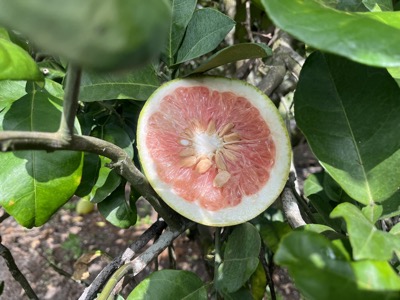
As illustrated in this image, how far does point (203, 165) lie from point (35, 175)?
11.7 inches

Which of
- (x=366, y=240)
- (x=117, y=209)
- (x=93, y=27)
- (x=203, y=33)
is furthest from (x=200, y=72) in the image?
(x=93, y=27)

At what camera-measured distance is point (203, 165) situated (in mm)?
824

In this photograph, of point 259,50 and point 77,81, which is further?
point 259,50

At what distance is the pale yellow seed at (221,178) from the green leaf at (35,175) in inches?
10.0

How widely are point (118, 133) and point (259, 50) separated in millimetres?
324

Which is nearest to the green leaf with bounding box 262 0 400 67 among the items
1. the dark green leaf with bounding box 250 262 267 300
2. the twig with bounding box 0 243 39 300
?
the dark green leaf with bounding box 250 262 267 300

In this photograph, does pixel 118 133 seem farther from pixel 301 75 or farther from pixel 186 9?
pixel 301 75

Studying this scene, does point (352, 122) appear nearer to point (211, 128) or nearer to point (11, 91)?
point (211, 128)

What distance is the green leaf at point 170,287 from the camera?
0.67 meters

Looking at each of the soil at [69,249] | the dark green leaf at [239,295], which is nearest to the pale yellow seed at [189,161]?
the dark green leaf at [239,295]

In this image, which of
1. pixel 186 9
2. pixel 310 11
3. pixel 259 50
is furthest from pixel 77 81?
pixel 186 9

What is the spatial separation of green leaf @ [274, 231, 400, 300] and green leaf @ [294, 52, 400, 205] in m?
0.20

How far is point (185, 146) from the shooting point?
834 mm

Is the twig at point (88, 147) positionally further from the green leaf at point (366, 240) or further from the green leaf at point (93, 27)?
the green leaf at point (366, 240)
